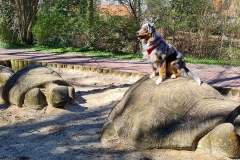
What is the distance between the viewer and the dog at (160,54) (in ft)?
12.4

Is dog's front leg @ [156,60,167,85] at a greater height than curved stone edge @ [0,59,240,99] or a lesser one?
greater

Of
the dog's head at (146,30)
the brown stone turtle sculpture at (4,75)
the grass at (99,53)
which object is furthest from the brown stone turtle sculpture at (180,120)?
the grass at (99,53)

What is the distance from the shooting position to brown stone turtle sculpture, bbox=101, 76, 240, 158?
3422 mm

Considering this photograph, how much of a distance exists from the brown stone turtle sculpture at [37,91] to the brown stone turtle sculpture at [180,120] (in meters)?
1.91

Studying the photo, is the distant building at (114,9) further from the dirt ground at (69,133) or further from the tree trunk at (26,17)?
the dirt ground at (69,133)

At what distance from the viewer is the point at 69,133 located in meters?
4.72

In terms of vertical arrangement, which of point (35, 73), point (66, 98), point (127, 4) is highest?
point (127, 4)

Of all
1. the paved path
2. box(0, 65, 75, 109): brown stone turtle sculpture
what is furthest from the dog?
the paved path

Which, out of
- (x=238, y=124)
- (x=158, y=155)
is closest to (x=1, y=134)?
(x=158, y=155)

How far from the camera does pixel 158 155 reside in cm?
364

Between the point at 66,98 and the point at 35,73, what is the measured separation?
3.01ft

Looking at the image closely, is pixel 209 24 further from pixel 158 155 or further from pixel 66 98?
pixel 158 155

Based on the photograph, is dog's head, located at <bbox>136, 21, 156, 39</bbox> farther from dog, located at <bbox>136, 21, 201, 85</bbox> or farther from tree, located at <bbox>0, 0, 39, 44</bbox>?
tree, located at <bbox>0, 0, 39, 44</bbox>

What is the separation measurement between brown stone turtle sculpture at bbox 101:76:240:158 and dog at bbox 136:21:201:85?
11 centimetres
